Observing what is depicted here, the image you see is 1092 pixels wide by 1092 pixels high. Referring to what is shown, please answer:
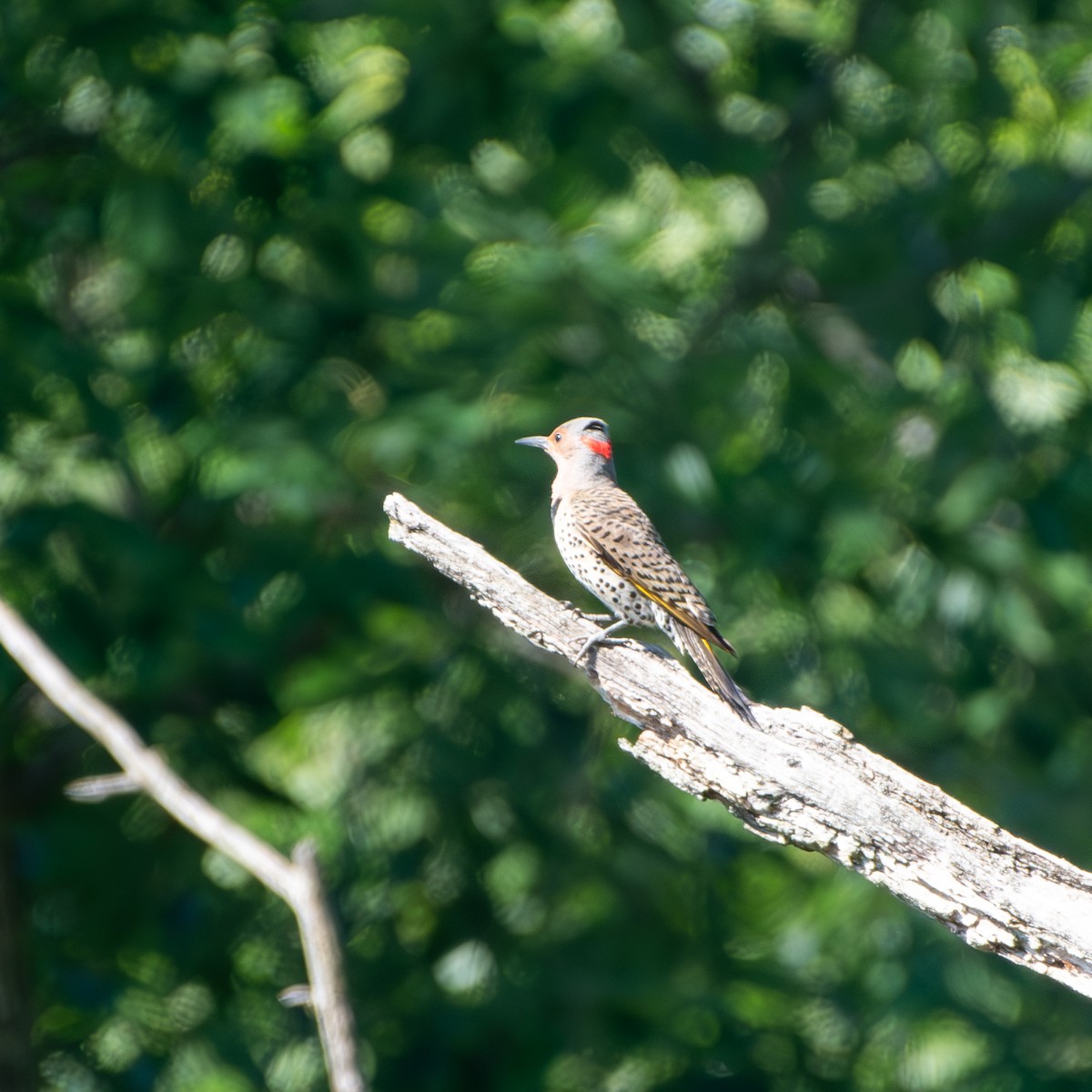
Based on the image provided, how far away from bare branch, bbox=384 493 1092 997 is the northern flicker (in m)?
0.51

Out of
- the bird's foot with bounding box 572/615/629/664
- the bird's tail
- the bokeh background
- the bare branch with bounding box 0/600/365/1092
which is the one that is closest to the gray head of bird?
the bokeh background

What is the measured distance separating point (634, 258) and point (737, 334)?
579 millimetres

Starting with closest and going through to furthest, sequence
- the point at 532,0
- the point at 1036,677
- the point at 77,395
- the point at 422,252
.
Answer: the point at 77,395, the point at 422,252, the point at 532,0, the point at 1036,677

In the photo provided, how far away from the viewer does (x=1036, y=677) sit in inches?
273

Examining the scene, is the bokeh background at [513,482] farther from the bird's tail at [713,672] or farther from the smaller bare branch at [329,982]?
the smaller bare branch at [329,982]

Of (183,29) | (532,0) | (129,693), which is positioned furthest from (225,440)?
(532,0)

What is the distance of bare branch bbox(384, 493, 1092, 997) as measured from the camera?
277cm

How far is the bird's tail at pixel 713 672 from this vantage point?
3.23m

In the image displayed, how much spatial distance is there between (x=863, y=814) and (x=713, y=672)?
0.93 meters

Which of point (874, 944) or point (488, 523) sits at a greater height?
point (488, 523)

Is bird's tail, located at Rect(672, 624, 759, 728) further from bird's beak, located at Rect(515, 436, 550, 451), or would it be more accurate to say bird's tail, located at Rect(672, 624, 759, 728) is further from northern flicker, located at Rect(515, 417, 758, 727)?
bird's beak, located at Rect(515, 436, 550, 451)

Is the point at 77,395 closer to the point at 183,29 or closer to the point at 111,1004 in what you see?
the point at 183,29

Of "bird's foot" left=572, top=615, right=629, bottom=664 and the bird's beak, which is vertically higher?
"bird's foot" left=572, top=615, right=629, bottom=664

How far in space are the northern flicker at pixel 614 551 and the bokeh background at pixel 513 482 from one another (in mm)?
401
